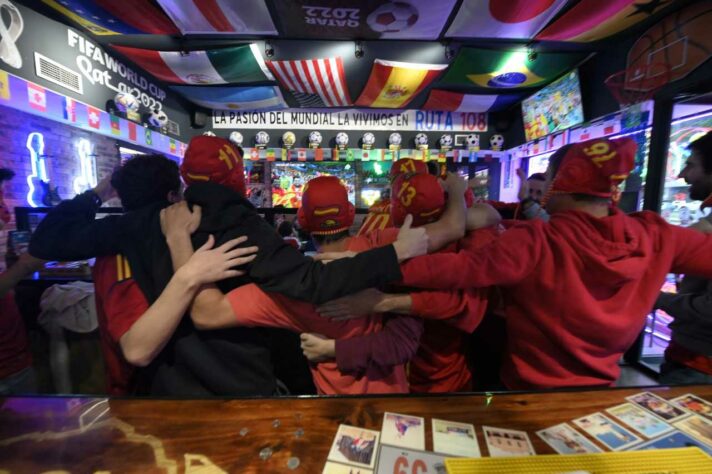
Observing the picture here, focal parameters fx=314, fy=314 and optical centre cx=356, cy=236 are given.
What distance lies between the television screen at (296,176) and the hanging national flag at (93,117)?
3.32 metres

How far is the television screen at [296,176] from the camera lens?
6793 mm

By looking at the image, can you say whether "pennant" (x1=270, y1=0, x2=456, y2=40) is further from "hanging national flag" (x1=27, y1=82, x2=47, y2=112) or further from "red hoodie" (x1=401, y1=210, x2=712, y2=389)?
"red hoodie" (x1=401, y1=210, x2=712, y2=389)

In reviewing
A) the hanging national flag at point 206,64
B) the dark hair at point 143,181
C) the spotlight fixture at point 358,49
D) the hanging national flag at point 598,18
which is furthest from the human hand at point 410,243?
the hanging national flag at point 206,64

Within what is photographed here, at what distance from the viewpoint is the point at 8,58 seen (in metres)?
2.62

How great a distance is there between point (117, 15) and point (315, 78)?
2214 millimetres

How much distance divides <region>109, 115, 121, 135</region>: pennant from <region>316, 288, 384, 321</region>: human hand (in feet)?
14.4

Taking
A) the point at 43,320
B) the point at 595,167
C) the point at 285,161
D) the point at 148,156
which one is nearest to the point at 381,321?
the point at 595,167

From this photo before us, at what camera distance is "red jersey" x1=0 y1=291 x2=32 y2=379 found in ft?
4.52

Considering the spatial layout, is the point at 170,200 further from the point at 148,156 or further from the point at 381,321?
the point at 381,321

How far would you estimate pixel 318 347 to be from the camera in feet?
3.18

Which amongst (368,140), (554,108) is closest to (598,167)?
(554,108)

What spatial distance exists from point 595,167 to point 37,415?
1.60 m

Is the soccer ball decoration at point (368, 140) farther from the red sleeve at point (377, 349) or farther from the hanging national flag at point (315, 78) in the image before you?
the red sleeve at point (377, 349)

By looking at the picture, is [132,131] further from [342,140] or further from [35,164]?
[342,140]
